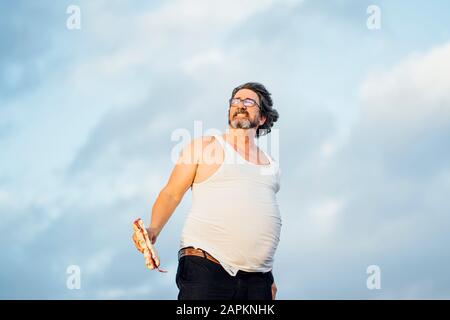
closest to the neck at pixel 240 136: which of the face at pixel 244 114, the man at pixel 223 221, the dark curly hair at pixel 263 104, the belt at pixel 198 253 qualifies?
the face at pixel 244 114

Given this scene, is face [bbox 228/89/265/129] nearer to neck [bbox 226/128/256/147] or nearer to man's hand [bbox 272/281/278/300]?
neck [bbox 226/128/256/147]

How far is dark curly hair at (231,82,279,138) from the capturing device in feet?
21.6

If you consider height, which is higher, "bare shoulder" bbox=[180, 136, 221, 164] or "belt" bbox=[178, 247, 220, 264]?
"bare shoulder" bbox=[180, 136, 221, 164]

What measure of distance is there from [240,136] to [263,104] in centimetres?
56

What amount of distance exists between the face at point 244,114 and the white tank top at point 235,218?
42 centimetres

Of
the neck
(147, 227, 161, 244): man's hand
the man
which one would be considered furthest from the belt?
the neck

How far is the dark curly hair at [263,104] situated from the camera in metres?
6.58

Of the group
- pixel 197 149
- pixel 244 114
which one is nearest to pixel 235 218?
pixel 197 149

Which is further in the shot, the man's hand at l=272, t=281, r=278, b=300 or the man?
the man's hand at l=272, t=281, r=278, b=300

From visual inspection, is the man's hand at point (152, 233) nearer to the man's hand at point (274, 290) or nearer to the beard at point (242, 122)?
the man's hand at point (274, 290)

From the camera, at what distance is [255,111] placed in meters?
6.40
